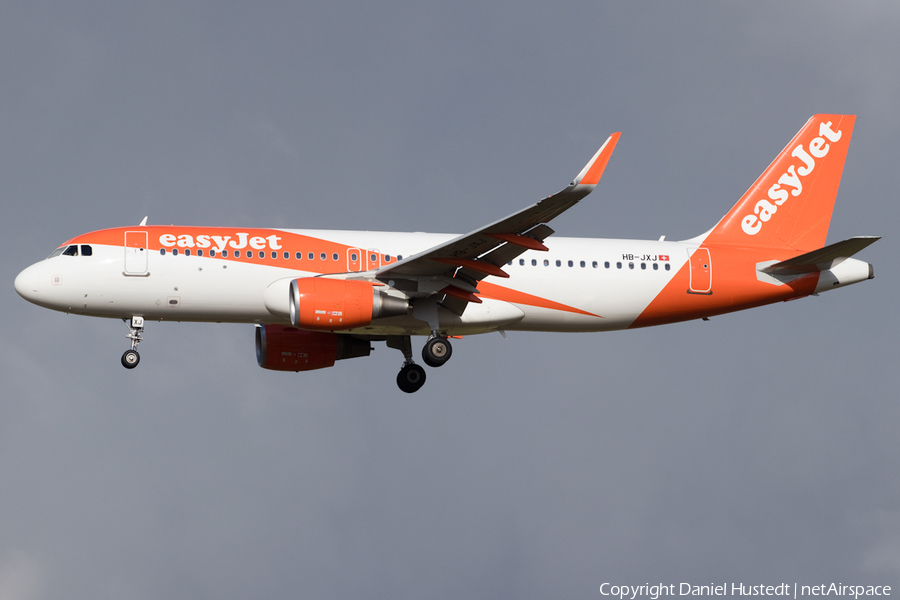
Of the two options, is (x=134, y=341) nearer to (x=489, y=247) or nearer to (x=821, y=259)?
(x=489, y=247)

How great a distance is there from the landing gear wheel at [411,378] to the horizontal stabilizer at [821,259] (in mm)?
11129

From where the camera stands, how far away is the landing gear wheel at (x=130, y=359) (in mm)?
31641

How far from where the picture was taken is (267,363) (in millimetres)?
35312

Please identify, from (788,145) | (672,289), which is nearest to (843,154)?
(788,145)

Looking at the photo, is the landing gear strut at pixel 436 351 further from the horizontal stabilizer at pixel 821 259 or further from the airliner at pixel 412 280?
the horizontal stabilizer at pixel 821 259

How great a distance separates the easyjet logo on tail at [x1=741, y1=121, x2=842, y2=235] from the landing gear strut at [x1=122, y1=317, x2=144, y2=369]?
19.0m

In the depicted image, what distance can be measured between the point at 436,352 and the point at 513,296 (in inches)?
111

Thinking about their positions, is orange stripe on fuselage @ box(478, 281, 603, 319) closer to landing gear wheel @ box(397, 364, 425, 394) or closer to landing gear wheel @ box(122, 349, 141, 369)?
landing gear wheel @ box(397, 364, 425, 394)

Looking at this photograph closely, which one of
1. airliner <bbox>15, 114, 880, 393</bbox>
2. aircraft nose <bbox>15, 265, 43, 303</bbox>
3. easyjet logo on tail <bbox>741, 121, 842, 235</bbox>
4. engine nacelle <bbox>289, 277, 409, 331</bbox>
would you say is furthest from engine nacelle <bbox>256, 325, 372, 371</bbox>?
easyjet logo on tail <bbox>741, 121, 842, 235</bbox>

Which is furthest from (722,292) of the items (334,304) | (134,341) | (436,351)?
(134,341)

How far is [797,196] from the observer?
37000mm

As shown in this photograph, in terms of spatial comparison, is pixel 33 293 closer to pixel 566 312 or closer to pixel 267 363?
pixel 267 363

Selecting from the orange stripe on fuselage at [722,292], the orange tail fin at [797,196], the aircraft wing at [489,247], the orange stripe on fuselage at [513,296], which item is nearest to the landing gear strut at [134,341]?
the aircraft wing at [489,247]

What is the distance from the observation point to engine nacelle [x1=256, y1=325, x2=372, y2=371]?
3512cm
